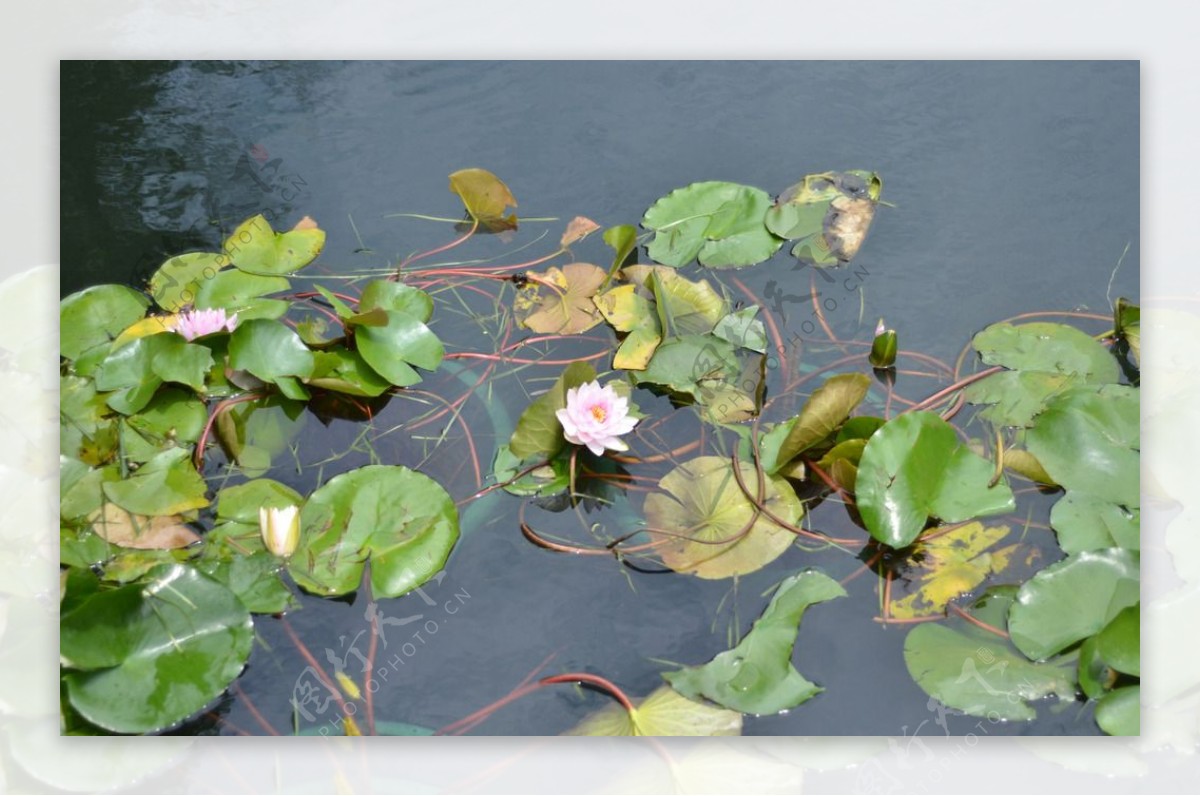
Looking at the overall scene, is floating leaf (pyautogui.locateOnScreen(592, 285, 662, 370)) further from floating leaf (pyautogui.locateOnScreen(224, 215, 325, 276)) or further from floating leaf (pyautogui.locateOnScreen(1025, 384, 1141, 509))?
floating leaf (pyautogui.locateOnScreen(1025, 384, 1141, 509))

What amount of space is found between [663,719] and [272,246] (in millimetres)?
923

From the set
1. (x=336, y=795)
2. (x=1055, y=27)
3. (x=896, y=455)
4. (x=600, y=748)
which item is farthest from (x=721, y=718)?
(x=1055, y=27)

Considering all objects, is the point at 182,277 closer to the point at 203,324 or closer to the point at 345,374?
the point at 203,324

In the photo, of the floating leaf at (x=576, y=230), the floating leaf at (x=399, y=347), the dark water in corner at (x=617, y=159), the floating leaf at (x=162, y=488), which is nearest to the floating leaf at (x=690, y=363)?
the dark water in corner at (x=617, y=159)

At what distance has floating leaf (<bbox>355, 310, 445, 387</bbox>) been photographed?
141 cm

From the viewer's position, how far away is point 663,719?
4.25ft

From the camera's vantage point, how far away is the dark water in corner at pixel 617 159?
1.45 metres

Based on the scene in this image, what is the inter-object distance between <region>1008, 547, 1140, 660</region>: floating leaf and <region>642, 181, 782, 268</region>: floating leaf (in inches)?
25.8

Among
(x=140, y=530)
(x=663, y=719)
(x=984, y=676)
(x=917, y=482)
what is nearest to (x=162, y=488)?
(x=140, y=530)

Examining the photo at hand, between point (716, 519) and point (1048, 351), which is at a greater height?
point (1048, 351)

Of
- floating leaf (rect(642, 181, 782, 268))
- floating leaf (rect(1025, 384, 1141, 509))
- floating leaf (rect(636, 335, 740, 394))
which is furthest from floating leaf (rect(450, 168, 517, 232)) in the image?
floating leaf (rect(1025, 384, 1141, 509))

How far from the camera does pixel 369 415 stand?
4.65ft

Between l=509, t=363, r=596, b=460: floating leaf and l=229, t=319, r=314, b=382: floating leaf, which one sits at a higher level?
l=229, t=319, r=314, b=382: floating leaf

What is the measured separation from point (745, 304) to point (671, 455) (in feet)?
0.88
